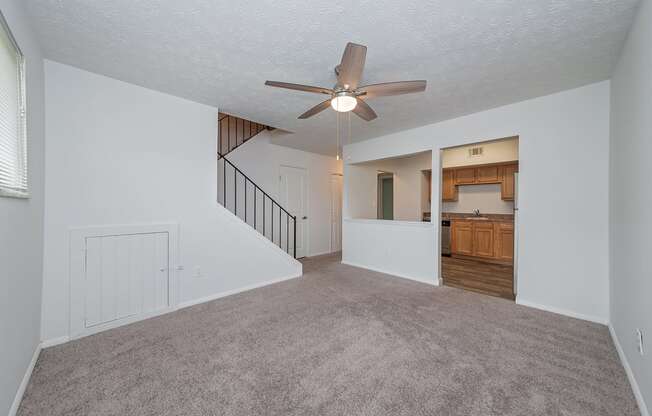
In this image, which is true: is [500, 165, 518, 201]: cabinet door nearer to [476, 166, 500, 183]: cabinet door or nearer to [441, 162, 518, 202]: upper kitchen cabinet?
[441, 162, 518, 202]: upper kitchen cabinet

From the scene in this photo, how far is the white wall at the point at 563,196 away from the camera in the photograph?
257 centimetres

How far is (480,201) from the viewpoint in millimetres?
5852

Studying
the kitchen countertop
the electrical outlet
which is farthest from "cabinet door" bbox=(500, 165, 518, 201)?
the electrical outlet

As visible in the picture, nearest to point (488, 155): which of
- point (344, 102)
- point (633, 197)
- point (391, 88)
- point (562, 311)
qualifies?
point (562, 311)

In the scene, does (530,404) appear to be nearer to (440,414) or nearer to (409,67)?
(440,414)

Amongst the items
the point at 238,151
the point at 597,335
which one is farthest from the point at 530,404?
the point at 238,151

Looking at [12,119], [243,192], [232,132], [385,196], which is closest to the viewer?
[12,119]

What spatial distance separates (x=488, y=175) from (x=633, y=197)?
13.4ft

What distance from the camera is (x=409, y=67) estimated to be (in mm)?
2273

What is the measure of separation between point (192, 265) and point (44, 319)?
4.06ft

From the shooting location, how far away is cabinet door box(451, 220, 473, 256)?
5512 mm

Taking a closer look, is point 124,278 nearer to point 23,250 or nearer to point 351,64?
point 23,250

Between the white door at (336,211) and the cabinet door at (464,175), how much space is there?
9.26 ft

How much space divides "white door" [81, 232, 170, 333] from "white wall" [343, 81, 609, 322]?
427cm
